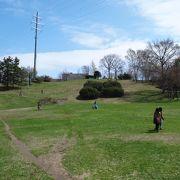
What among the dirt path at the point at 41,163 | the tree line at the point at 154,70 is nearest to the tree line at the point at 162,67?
the tree line at the point at 154,70

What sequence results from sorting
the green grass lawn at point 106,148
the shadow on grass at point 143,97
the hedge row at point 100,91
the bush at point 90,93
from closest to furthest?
the green grass lawn at point 106,148, the shadow on grass at point 143,97, the bush at point 90,93, the hedge row at point 100,91

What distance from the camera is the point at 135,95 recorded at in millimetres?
82312

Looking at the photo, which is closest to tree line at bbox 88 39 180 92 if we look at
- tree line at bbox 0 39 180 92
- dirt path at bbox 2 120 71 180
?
tree line at bbox 0 39 180 92

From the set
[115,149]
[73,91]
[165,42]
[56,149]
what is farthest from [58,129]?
[165,42]

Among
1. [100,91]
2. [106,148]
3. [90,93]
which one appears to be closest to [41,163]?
[106,148]

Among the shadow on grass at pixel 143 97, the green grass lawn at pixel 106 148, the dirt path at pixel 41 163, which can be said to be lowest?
the dirt path at pixel 41 163

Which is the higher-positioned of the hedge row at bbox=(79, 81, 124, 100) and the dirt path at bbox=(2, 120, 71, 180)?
the hedge row at bbox=(79, 81, 124, 100)

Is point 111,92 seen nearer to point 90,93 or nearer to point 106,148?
point 90,93

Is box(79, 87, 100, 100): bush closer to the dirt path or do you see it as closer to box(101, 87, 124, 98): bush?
box(101, 87, 124, 98): bush

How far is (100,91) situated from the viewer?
266ft

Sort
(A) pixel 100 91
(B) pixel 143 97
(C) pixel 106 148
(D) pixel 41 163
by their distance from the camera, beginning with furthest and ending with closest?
1. (A) pixel 100 91
2. (B) pixel 143 97
3. (C) pixel 106 148
4. (D) pixel 41 163

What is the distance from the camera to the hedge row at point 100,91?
78.0m

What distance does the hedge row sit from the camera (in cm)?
7800

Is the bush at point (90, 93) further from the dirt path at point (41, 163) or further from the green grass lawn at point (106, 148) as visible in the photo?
the dirt path at point (41, 163)
